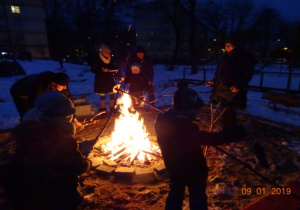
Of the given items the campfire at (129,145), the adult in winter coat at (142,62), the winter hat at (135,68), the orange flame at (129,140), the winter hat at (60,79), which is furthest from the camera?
the adult in winter coat at (142,62)

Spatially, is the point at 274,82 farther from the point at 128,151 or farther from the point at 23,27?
the point at 23,27

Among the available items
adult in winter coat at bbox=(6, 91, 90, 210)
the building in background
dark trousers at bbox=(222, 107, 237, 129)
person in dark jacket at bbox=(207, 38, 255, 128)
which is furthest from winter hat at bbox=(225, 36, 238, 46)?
the building in background

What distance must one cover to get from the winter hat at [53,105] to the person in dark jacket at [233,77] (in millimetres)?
3612

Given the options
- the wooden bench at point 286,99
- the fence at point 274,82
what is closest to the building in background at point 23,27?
the fence at point 274,82

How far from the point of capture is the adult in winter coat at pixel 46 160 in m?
1.94

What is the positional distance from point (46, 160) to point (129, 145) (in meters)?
3.22

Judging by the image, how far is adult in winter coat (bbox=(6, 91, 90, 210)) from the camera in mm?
1940

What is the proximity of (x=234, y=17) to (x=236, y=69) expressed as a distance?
54.2m

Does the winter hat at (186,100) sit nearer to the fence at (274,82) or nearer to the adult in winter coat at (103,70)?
the adult in winter coat at (103,70)

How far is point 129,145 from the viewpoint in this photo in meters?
5.14

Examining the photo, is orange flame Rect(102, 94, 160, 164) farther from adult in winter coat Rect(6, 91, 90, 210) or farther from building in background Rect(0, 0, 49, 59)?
building in background Rect(0, 0, 49, 59)

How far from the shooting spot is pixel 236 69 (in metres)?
5.20

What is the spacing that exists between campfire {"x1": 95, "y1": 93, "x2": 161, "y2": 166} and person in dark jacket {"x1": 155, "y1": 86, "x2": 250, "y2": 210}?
2.13 meters

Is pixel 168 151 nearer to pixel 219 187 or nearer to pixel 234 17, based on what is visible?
pixel 219 187
